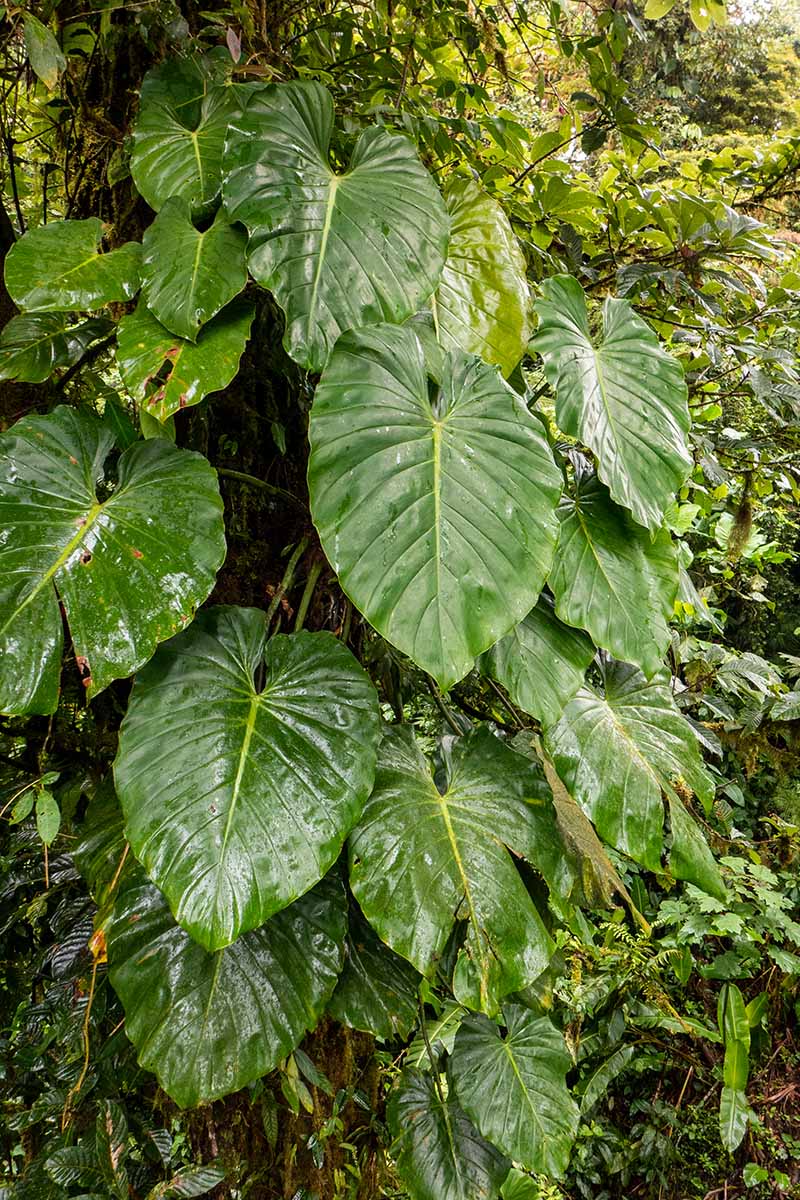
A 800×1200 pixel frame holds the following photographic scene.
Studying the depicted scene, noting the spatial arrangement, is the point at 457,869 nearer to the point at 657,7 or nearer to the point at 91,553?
the point at 91,553

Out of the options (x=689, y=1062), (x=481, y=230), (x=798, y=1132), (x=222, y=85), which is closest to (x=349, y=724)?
(x=481, y=230)

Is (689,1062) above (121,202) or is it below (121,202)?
below

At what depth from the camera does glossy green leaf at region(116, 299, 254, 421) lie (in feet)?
2.82

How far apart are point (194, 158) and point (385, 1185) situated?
1820 mm

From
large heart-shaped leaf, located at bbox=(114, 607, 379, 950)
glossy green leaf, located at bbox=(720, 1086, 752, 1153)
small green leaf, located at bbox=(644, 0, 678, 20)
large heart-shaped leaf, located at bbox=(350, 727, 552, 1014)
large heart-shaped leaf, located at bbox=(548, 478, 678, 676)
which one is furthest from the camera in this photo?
glossy green leaf, located at bbox=(720, 1086, 752, 1153)

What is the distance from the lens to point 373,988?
1.00 metres

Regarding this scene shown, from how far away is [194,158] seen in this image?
106 cm

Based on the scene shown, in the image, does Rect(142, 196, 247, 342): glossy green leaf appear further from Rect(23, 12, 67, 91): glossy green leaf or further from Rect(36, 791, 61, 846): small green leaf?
Rect(36, 791, 61, 846): small green leaf

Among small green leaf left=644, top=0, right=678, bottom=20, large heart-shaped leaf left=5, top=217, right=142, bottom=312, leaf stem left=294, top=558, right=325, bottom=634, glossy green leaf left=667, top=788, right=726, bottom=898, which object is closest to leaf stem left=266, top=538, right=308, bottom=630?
leaf stem left=294, top=558, right=325, bottom=634

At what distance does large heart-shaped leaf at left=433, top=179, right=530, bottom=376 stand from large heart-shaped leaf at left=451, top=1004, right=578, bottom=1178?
1074 millimetres

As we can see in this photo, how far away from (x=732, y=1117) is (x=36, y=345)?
8.23 feet

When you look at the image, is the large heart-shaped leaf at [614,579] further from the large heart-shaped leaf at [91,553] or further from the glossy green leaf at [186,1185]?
the glossy green leaf at [186,1185]

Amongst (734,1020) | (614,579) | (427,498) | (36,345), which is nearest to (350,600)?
(427,498)

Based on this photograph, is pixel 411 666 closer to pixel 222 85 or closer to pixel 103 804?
pixel 103 804
